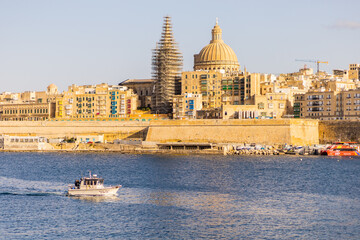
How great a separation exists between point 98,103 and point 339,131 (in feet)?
138

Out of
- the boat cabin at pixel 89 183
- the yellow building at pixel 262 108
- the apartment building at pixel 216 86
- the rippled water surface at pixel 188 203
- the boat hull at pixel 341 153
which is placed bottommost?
the rippled water surface at pixel 188 203

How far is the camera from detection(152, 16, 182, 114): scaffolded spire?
10938 cm

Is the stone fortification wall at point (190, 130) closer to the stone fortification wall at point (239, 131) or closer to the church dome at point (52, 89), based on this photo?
the stone fortification wall at point (239, 131)

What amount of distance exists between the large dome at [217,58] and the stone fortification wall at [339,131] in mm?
28931

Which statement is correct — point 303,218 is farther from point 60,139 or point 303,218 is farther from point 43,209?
point 60,139

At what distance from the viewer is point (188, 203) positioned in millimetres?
41406

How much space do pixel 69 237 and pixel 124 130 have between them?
64.2 meters

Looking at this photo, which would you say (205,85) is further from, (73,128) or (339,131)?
(339,131)

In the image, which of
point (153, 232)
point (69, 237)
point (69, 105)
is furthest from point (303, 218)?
point (69, 105)

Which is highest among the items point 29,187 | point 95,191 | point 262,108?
point 262,108

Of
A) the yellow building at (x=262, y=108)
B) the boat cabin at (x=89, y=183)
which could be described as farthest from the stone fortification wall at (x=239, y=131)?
the boat cabin at (x=89, y=183)

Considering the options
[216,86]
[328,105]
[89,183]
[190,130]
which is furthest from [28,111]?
[89,183]

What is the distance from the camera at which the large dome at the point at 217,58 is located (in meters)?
116

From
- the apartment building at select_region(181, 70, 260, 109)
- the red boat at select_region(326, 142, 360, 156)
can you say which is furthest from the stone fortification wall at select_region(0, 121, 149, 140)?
the red boat at select_region(326, 142, 360, 156)
